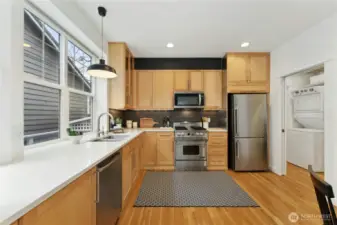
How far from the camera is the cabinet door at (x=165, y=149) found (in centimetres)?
425

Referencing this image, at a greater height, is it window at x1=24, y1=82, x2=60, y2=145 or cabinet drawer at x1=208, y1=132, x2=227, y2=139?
window at x1=24, y1=82, x2=60, y2=145

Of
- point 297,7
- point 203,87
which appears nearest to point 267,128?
point 203,87

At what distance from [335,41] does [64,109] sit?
3.73 metres

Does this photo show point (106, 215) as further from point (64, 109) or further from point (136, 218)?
point (64, 109)

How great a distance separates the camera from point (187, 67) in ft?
15.5

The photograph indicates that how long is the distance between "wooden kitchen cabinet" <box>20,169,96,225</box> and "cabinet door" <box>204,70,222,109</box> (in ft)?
11.6

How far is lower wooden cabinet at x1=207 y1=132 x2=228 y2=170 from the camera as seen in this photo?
425cm

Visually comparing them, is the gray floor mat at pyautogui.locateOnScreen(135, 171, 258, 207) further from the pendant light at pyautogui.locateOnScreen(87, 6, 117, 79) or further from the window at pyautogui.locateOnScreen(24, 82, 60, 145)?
the pendant light at pyautogui.locateOnScreen(87, 6, 117, 79)

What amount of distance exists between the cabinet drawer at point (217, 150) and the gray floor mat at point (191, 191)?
0.46 meters

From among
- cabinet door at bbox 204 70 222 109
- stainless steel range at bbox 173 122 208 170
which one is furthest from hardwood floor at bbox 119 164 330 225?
cabinet door at bbox 204 70 222 109

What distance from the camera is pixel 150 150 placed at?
13.9ft

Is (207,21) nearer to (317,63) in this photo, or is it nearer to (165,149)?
(317,63)

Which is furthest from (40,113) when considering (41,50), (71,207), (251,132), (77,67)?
(251,132)

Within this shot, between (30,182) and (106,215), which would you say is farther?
(106,215)
